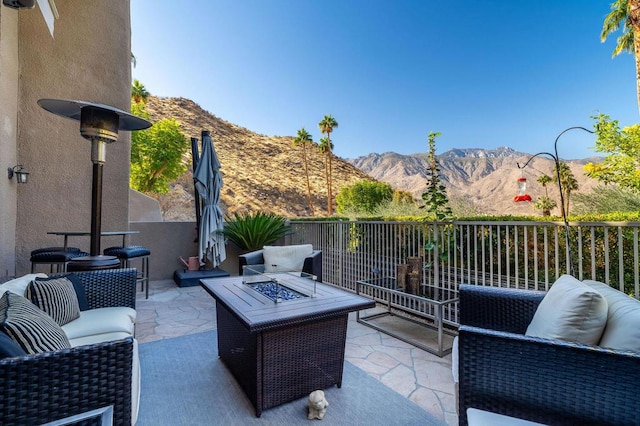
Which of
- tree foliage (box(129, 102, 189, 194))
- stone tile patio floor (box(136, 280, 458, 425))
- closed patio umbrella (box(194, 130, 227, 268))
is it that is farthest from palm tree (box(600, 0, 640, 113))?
tree foliage (box(129, 102, 189, 194))

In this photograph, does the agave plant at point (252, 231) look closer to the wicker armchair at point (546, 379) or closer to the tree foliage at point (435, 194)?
the tree foliage at point (435, 194)

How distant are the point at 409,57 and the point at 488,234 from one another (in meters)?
13.5

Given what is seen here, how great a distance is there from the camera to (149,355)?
253 centimetres

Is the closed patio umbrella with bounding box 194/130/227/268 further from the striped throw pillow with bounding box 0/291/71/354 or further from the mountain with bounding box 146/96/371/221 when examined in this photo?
the mountain with bounding box 146/96/371/221

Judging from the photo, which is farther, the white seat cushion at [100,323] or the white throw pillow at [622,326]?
the white seat cushion at [100,323]

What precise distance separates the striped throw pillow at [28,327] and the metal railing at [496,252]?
10.5 feet

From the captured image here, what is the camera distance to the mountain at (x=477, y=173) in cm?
1759

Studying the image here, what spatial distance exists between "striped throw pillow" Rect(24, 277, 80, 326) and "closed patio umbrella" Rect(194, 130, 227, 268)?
126 inches

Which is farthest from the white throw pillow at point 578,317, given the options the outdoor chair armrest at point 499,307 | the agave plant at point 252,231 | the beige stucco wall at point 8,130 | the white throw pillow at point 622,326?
the beige stucco wall at point 8,130

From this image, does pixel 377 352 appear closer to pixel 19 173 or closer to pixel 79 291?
pixel 79 291

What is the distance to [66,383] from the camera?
3.61ft

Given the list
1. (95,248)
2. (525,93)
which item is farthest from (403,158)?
(95,248)

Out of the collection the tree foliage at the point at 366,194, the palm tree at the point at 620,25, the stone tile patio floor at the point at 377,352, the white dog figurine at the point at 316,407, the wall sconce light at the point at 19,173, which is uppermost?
the palm tree at the point at 620,25

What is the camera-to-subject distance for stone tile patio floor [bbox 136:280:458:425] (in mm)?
2027
